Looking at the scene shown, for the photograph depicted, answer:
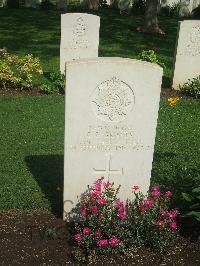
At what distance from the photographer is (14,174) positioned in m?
6.29

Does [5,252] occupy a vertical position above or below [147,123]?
below

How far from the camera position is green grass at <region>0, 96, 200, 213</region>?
19.1ft

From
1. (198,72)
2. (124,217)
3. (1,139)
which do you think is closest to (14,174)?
(1,139)

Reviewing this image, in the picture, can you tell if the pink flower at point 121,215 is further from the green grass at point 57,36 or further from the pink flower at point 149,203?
the green grass at point 57,36

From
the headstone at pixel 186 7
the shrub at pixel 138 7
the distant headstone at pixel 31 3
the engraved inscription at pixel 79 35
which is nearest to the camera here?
the engraved inscription at pixel 79 35

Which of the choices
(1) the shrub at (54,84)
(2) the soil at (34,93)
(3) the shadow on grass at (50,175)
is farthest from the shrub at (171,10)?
(3) the shadow on grass at (50,175)

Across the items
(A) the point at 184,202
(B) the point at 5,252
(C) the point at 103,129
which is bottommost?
(B) the point at 5,252

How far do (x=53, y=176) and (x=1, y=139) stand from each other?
1.61 meters

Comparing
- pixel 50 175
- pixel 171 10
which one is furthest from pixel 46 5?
pixel 50 175

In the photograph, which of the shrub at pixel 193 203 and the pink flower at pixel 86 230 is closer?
the pink flower at pixel 86 230

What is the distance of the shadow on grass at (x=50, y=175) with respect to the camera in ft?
18.5

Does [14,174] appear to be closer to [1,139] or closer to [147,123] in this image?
[1,139]

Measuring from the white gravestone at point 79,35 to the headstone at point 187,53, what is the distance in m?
1.98

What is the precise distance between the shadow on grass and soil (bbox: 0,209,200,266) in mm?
416
